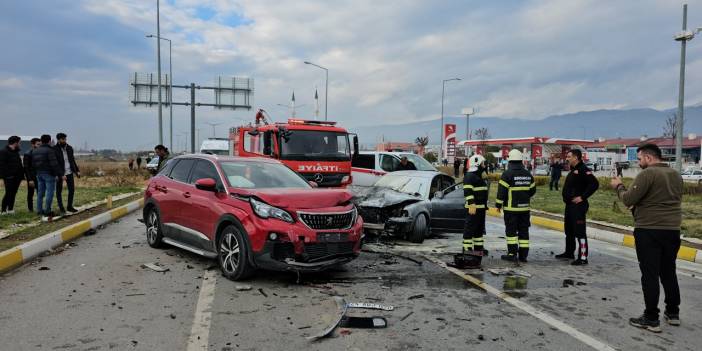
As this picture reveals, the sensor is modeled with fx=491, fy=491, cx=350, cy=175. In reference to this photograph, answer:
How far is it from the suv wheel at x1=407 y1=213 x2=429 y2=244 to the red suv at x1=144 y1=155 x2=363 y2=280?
97.1 inches

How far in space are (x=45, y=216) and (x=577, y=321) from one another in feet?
34.5

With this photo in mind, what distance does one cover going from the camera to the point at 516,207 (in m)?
7.71

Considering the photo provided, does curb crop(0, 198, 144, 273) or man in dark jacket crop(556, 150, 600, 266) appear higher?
man in dark jacket crop(556, 150, 600, 266)

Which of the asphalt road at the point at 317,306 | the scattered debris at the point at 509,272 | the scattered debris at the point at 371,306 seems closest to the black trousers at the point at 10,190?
the asphalt road at the point at 317,306

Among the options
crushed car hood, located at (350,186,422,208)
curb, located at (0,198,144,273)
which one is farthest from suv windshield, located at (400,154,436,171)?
curb, located at (0,198,144,273)

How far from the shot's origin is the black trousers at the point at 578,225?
768 centimetres

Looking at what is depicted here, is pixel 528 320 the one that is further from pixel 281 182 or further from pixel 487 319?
pixel 281 182

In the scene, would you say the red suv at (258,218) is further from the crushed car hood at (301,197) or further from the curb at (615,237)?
the curb at (615,237)

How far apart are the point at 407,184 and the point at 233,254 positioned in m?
4.67

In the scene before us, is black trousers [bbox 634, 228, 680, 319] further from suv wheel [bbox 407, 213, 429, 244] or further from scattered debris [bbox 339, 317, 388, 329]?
suv wheel [bbox 407, 213, 429, 244]

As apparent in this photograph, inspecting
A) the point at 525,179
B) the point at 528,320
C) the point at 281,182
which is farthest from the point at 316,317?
the point at 525,179

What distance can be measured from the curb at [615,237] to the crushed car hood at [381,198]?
1.70 metres

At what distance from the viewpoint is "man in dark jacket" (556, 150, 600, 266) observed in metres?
7.68

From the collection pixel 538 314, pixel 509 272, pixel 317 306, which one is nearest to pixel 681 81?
pixel 509 272
